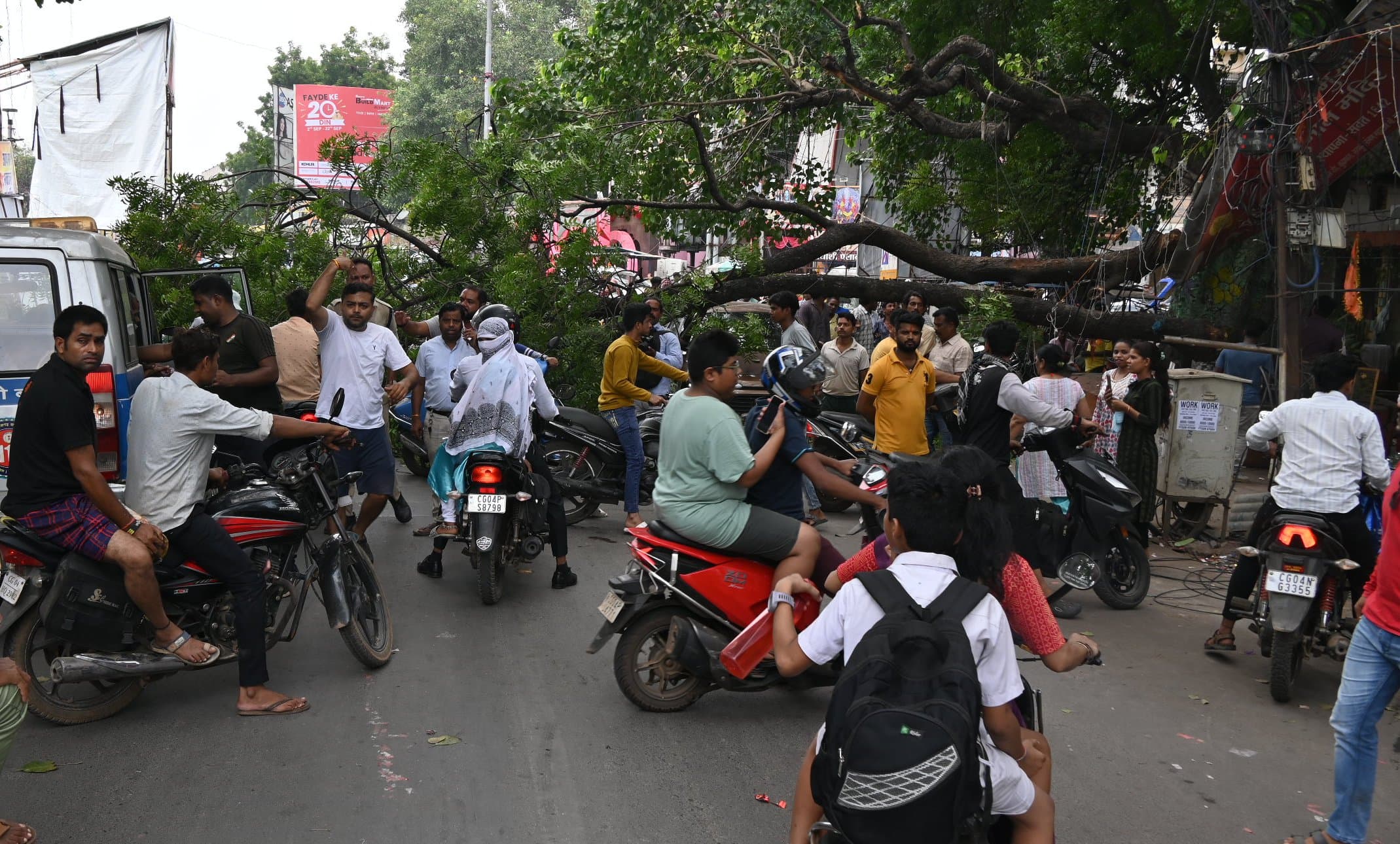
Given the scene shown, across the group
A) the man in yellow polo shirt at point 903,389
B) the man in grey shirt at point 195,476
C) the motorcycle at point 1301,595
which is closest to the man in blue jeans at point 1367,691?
the motorcycle at point 1301,595

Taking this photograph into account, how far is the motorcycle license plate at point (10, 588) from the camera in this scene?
14.5 feet

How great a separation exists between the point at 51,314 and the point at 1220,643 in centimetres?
669

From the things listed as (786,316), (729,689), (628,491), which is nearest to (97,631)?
(729,689)

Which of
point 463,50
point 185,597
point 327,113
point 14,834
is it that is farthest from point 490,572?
point 327,113

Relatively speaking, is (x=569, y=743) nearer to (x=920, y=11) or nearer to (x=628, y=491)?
(x=628, y=491)

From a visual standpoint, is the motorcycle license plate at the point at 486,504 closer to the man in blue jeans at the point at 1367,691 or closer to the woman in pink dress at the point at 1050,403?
the woman in pink dress at the point at 1050,403

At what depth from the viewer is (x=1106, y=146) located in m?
12.0

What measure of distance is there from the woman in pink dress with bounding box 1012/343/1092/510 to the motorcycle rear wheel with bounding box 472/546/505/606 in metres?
3.35

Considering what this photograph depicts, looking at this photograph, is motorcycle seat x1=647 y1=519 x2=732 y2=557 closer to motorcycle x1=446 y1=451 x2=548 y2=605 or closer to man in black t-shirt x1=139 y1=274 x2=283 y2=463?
motorcycle x1=446 y1=451 x2=548 y2=605

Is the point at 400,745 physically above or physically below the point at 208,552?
below

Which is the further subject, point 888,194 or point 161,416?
point 888,194

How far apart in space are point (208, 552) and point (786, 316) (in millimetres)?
7174

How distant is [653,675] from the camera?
16.4ft

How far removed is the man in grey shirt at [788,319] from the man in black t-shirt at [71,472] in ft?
23.4
